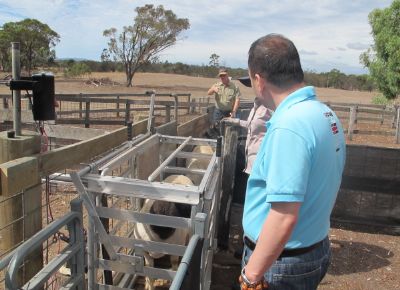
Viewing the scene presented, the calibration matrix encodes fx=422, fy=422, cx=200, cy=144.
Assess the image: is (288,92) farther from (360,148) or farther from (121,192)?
(360,148)

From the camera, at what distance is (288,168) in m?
1.63

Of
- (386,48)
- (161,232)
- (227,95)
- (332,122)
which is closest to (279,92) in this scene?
(332,122)

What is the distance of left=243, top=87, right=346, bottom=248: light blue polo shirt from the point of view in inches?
64.4

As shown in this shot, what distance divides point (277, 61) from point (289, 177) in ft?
1.65

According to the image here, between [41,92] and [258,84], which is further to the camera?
[41,92]

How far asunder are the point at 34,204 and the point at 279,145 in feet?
5.00

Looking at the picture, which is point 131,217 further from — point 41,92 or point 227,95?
point 227,95

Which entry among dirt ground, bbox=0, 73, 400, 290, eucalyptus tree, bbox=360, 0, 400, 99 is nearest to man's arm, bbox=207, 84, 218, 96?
dirt ground, bbox=0, 73, 400, 290

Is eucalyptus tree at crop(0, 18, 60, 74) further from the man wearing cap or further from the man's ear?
the man's ear

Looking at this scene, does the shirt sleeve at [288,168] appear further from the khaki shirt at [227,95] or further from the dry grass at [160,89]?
the dry grass at [160,89]

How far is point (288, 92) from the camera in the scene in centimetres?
184

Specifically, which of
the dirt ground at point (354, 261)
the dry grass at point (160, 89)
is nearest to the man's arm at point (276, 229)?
the dirt ground at point (354, 261)

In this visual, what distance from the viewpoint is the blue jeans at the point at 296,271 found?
191cm

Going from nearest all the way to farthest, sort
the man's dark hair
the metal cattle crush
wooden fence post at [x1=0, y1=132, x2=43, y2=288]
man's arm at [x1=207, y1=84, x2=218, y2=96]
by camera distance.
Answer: the man's dark hair → wooden fence post at [x1=0, y1=132, x2=43, y2=288] → the metal cattle crush → man's arm at [x1=207, y1=84, x2=218, y2=96]
